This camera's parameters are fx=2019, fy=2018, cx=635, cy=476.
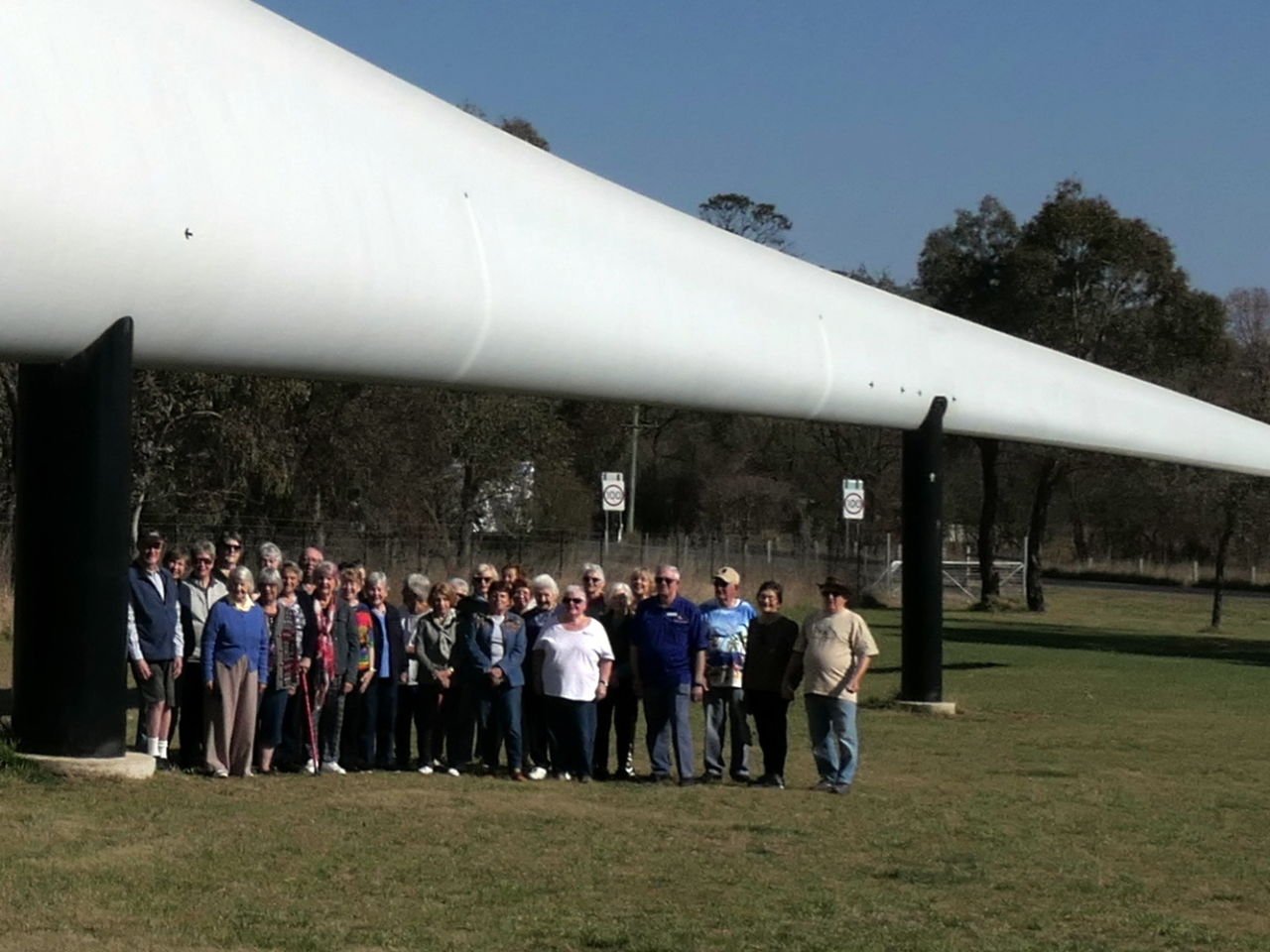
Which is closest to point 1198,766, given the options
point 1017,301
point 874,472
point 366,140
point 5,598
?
point 366,140

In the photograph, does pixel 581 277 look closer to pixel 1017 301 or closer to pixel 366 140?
pixel 366 140

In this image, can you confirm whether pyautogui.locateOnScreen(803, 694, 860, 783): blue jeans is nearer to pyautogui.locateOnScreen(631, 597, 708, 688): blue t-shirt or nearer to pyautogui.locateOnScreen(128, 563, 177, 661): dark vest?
pyautogui.locateOnScreen(631, 597, 708, 688): blue t-shirt

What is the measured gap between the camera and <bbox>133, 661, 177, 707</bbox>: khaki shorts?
12000 mm

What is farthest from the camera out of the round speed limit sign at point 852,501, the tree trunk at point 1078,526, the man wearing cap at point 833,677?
the tree trunk at point 1078,526

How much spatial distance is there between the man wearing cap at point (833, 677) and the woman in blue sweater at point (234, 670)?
337 cm

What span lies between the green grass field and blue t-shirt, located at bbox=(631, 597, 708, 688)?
790 mm

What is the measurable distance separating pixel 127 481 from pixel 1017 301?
40.5 metres

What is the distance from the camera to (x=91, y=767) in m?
10.7

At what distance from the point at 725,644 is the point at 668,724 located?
64cm

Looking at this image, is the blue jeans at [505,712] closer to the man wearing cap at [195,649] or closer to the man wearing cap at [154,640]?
the man wearing cap at [195,649]

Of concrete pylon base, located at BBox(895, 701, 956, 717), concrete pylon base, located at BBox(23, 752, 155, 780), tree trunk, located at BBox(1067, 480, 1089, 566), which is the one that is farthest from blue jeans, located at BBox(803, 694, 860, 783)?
tree trunk, located at BBox(1067, 480, 1089, 566)

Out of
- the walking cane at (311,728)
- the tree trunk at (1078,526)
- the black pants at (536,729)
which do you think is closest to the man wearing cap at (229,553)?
the walking cane at (311,728)

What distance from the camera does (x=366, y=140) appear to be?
11.7 metres

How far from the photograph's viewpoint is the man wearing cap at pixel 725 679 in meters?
13.1
